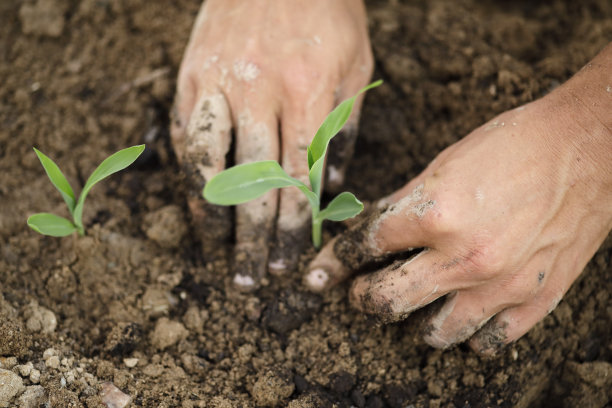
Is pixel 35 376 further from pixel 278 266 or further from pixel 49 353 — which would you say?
pixel 278 266

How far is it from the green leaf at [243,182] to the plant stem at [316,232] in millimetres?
286

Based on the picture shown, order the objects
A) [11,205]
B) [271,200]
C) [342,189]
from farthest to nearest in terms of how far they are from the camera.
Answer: [342,189]
[11,205]
[271,200]

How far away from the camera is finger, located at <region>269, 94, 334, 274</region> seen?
1578 mm

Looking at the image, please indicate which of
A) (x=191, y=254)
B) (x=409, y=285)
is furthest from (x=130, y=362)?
(x=409, y=285)

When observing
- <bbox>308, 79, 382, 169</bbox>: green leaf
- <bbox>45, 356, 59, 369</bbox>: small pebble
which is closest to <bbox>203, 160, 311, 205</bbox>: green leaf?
<bbox>308, 79, 382, 169</bbox>: green leaf

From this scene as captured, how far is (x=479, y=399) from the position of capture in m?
1.47

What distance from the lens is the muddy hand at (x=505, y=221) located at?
1297 mm

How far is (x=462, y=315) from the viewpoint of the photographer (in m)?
1.38

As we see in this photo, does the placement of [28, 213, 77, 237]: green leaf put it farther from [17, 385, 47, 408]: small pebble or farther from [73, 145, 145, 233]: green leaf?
[17, 385, 47, 408]: small pebble

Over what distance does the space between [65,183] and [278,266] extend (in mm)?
633

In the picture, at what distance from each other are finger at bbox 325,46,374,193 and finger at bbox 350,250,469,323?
1.38ft

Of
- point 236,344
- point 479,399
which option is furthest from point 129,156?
point 479,399

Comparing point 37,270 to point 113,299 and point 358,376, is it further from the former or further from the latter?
point 358,376

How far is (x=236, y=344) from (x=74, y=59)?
1.29 m
